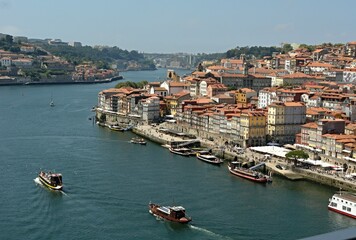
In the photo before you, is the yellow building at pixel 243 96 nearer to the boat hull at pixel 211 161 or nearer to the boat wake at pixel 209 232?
the boat hull at pixel 211 161

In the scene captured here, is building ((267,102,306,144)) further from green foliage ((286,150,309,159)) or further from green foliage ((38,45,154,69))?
green foliage ((38,45,154,69))

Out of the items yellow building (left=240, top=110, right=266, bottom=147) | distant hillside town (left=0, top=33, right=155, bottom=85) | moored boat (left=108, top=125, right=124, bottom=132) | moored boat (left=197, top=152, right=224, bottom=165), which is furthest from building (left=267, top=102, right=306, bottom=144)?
distant hillside town (left=0, top=33, right=155, bottom=85)

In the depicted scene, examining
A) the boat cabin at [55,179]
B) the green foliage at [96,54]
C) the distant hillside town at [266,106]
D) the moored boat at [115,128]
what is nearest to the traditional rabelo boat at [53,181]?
the boat cabin at [55,179]

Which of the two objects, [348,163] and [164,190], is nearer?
[164,190]

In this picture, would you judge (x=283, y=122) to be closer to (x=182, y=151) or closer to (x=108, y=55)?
(x=182, y=151)

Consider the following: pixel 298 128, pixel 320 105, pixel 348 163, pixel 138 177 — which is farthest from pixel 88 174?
pixel 320 105

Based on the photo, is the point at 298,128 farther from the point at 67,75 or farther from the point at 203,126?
the point at 67,75
